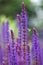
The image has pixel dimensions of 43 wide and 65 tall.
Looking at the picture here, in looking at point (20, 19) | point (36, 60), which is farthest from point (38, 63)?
point (20, 19)

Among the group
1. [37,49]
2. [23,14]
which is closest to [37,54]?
[37,49]

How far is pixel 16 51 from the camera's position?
2.02 ft

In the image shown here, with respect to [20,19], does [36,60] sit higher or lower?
lower

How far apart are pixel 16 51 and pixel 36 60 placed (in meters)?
0.06

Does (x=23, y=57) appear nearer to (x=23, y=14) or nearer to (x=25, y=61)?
(x=25, y=61)

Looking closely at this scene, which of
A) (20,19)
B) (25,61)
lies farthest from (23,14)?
(25,61)

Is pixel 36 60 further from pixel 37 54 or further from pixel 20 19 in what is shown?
pixel 20 19

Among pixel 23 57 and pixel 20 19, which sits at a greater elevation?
pixel 20 19

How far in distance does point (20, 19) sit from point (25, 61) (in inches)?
4.5

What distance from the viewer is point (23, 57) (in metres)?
0.63

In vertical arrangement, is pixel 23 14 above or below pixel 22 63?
above

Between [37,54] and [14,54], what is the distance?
0.06 metres

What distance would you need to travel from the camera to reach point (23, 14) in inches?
24.0

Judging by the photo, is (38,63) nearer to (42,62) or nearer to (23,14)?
(42,62)
